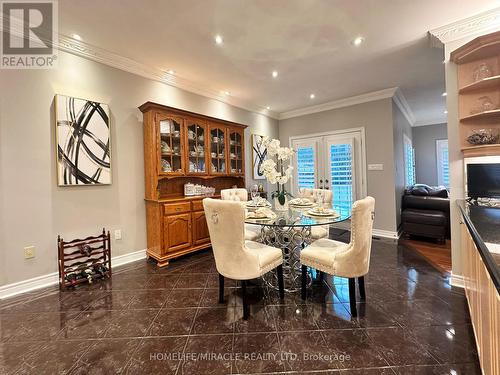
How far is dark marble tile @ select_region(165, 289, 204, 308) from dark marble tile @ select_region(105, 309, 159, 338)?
18cm

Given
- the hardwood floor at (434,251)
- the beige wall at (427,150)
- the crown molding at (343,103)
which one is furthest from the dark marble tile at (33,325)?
the beige wall at (427,150)

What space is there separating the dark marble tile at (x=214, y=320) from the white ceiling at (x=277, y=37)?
2818mm

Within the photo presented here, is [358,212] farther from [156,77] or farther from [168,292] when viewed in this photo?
[156,77]

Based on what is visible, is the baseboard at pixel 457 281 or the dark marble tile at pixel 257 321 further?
the baseboard at pixel 457 281

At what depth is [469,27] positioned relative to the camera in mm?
2352

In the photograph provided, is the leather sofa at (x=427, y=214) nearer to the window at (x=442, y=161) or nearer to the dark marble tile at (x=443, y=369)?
the dark marble tile at (x=443, y=369)

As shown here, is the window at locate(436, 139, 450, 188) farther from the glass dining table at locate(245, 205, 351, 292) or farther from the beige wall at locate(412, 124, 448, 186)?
the glass dining table at locate(245, 205, 351, 292)

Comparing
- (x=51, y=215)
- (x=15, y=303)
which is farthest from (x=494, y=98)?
(x=15, y=303)

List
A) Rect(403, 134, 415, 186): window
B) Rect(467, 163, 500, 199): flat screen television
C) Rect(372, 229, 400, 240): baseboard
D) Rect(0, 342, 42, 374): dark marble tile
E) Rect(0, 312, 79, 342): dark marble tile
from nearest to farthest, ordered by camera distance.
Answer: Rect(0, 342, 42, 374): dark marble tile < Rect(0, 312, 79, 342): dark marble tile < Rect(467, 163, 500, 199): flat screen television < Rect(372, 229, 400, 240): baseboard < Rect(403, 134, 415, 186): window

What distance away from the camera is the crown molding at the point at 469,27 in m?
2.24

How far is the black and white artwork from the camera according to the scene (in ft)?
8.37

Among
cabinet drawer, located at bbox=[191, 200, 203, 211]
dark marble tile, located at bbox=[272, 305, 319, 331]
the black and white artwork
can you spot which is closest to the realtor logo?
the black and white artwork

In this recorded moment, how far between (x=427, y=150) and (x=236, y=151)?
20.7ft

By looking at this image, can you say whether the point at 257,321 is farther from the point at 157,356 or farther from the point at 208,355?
the point at 157,356
